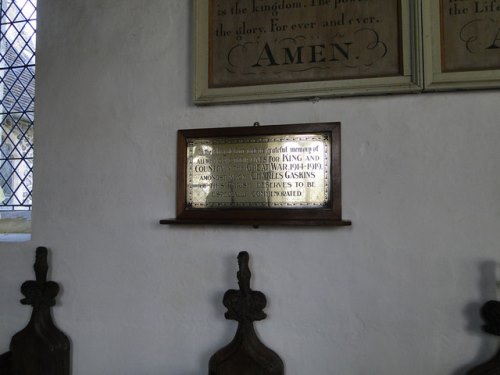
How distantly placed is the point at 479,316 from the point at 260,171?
2.56 ft

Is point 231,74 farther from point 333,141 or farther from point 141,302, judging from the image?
point 141,302

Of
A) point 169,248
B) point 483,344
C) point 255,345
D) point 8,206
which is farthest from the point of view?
point 8,206

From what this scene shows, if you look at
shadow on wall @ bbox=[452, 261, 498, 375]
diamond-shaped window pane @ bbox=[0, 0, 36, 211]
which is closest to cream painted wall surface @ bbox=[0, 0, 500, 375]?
shadow on wall @ bbox=[452, 261, 498, 375]

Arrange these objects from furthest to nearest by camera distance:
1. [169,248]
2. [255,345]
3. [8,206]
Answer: [8,206]
[169,248]
[255,345]

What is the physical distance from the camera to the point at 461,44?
1.04 m

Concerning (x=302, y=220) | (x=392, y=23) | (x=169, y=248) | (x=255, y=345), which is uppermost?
(x=392, y=23)

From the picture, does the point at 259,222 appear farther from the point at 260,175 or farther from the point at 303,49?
the point at 303,49

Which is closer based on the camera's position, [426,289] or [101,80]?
[426,289]

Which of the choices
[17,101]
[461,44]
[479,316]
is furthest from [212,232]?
[17,101]

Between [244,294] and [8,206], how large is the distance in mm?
1115

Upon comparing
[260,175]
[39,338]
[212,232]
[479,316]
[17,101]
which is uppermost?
[17,101]

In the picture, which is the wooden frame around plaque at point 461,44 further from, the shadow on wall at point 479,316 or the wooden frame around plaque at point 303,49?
the shadow on wall at point 479,316

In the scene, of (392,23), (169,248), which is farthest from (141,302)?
(392,23)

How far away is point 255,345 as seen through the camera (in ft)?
3.66
